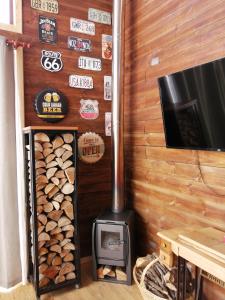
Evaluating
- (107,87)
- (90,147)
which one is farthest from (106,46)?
(90,147)

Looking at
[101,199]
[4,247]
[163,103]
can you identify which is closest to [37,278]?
[4,247]

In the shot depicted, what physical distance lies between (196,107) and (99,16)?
5.32 feet

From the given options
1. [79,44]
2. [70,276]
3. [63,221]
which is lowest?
[70,276]

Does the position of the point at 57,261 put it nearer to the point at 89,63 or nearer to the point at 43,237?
the point at 43,237

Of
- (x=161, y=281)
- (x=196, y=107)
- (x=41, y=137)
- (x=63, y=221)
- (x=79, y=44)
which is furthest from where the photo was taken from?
(x=79, y=44)

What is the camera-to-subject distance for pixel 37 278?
2020mm

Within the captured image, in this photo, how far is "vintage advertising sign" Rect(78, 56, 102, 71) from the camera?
8.39ft

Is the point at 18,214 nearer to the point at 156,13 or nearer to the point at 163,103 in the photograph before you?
the point at 163,103

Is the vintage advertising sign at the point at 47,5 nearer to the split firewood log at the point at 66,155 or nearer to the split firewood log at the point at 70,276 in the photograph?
the split firewood log at the point at 66,155

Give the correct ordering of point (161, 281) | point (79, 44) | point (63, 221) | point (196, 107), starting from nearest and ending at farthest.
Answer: point (196, 107)
point (161, 281)
point (63, 221)
point (79, 44)

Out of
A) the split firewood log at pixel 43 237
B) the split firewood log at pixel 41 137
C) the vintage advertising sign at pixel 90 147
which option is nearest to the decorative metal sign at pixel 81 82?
the vintage advertising sign at pixel 90 147

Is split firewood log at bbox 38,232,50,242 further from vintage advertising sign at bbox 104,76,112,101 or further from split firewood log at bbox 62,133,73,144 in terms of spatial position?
vintage advertising sign at bbox 104,76,112,101

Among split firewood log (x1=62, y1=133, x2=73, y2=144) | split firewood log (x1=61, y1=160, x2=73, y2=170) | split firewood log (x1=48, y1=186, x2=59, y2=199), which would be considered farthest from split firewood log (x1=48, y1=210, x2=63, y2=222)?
split firewood log (x1=62, y1=133, x2=73, y2=144)

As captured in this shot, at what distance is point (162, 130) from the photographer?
217cm
